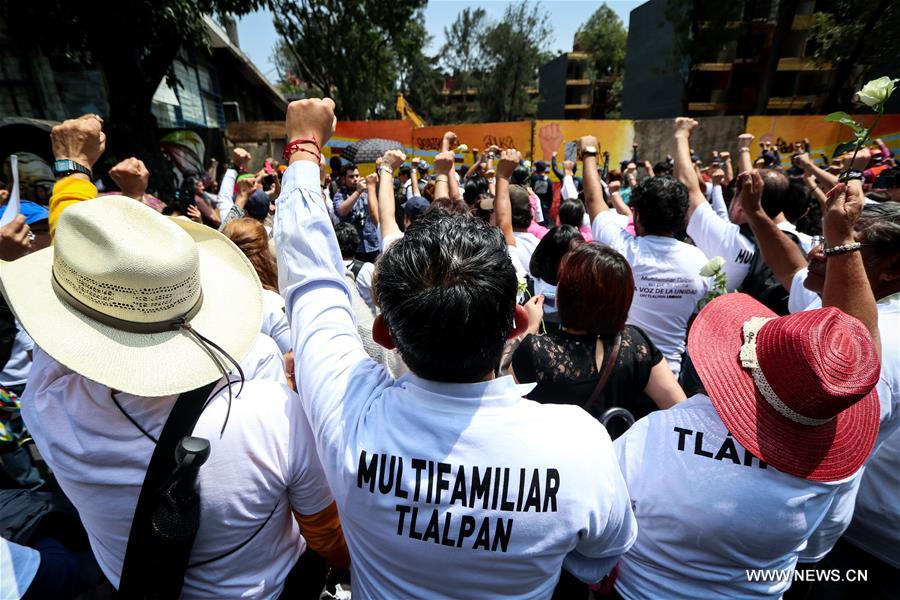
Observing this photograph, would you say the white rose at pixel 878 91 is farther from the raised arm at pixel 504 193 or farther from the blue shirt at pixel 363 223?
the blue shirt at pixel 363 223

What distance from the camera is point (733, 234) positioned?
300cm

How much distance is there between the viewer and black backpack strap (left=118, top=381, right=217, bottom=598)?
1014 mm

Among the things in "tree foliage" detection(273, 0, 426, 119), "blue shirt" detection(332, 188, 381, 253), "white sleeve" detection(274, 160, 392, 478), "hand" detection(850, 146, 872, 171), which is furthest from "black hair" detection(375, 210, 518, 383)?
"tree foliage" detection(273, 0, 426, 119)

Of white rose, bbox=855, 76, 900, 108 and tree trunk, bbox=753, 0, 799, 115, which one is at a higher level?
tree trunk, bbox=753, 0, 799, 115

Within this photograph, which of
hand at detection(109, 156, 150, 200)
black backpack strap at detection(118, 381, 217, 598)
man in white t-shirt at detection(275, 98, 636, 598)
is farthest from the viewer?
hand at detection(109, 156, 150, 200)

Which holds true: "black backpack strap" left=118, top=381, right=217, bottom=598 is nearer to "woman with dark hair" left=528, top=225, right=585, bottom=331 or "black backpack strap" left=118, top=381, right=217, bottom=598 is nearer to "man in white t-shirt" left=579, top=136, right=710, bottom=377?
"woman with dark hair" left=528, top=225, right=585, bottom=331

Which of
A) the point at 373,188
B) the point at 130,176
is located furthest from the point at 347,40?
the point at 130,176

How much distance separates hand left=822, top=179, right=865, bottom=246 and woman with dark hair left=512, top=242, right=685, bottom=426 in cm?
66

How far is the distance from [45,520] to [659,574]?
6.89ft

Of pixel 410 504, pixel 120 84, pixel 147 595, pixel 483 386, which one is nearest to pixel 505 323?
pixel 483 386

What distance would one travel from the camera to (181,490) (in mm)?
957

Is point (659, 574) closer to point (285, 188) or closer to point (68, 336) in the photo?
point (285, 188)

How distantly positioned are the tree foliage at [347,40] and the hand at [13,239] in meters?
18.7

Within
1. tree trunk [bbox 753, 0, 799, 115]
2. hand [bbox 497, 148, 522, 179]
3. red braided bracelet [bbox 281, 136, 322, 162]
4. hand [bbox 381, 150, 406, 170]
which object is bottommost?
hand [bbox 497, 148, 522, 179]
